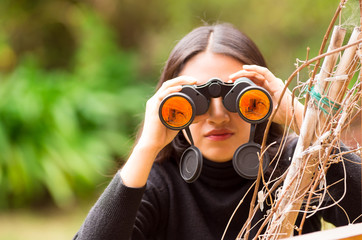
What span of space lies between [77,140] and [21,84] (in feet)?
2.16

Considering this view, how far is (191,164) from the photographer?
1115mm

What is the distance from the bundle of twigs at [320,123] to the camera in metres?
0.82

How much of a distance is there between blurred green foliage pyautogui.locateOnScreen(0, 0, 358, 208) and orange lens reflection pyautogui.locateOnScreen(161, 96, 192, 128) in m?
1.78

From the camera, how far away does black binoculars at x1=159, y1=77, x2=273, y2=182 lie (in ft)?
3.48

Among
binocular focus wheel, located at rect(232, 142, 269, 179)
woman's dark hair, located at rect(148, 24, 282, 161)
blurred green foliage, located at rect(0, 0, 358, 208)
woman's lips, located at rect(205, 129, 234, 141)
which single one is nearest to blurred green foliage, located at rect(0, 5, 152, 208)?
blurred green foliage, located at rect(0, 0, 358, 208)

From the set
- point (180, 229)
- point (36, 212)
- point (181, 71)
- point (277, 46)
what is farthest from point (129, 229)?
point (277, 46)

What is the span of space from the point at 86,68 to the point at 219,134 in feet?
12.4

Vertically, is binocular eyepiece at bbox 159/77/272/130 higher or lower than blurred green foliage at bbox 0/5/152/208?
lower

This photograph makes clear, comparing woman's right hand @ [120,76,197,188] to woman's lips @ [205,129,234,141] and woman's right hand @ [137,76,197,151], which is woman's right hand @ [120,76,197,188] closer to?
woman's right hand @ [137,76,197,151]

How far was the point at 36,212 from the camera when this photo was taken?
3.91m

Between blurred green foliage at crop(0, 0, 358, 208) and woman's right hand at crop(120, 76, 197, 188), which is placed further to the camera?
blurred green foliage at crop(0, 0, 358, 208)

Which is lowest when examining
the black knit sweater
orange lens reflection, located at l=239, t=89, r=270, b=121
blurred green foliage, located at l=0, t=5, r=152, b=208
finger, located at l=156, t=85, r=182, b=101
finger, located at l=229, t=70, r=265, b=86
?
the black knit sweater

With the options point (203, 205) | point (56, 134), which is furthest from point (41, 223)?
point (203, 205)

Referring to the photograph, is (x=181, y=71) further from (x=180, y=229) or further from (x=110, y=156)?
(x=110, y=156)
